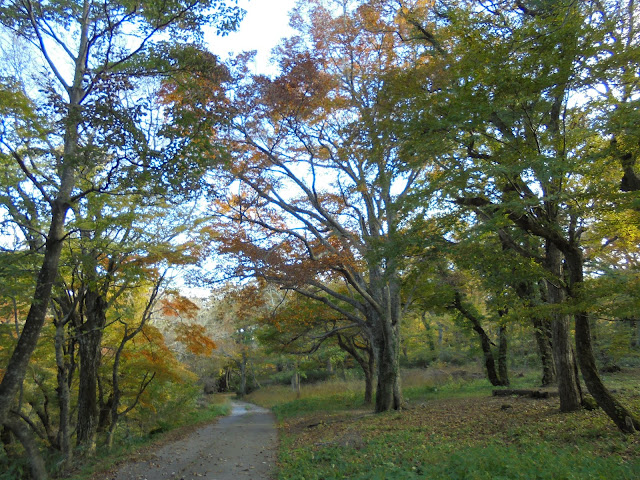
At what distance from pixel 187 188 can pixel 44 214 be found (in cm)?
426

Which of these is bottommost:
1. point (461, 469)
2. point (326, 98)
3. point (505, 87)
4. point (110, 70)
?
point (461, 469)

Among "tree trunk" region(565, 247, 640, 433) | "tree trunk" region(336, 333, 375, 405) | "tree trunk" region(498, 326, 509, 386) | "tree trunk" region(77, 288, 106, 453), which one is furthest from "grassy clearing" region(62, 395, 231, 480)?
"tree trunk" region(498, 326, 509, 386)

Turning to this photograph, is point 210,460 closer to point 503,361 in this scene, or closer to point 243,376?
point 503,361

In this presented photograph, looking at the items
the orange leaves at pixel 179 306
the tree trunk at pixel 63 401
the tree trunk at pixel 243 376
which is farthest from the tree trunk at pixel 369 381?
the tree trunk at pixel 243 376

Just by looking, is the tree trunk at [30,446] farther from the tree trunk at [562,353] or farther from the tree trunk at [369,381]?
the tree trunk at [369,381]

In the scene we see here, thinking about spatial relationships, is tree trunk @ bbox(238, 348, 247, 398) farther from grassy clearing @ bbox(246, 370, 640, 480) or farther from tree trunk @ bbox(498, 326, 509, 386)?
grassy clearing @ bbox(246, 370, 640, 480)

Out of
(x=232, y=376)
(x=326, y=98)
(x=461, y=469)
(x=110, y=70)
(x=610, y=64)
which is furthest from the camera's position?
(x=232, y=376)

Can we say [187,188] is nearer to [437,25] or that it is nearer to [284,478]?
[284,478]

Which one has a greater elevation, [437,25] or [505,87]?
[437,25]

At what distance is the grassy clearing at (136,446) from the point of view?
9.72 m

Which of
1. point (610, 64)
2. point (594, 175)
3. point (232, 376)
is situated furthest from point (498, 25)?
point (232, 376)

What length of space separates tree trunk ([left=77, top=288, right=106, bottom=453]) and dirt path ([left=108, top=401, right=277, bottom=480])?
88.0 inches

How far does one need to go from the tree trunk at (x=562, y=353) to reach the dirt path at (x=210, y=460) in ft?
21.6

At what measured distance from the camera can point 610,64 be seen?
6.18 metres
